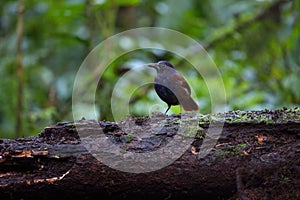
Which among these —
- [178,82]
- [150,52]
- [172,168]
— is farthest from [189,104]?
[150,52]

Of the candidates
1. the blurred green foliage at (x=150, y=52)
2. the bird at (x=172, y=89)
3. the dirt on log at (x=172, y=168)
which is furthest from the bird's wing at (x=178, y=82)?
the dirt on log at (x=172, y=168)

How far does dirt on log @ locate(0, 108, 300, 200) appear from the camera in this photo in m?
2.12

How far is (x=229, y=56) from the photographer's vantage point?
603 cm

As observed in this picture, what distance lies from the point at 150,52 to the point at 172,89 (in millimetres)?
3143

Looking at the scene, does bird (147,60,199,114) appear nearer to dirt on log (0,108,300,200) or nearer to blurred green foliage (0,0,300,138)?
blurred green foliage (0,0,300,138)

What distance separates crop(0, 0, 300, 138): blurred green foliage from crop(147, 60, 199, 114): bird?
81 centimetres

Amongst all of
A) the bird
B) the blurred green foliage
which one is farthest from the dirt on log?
the blurred green foliage

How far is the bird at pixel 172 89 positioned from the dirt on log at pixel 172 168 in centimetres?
105

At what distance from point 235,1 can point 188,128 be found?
4.69 meters

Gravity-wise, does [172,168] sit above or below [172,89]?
below

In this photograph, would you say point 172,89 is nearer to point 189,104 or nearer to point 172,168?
point 189,104

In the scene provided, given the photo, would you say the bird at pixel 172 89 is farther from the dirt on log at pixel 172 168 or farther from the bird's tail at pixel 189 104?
the dirt on log at pixel 172 168

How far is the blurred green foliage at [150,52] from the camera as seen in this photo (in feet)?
16.8

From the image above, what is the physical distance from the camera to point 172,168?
2145 millimetres
